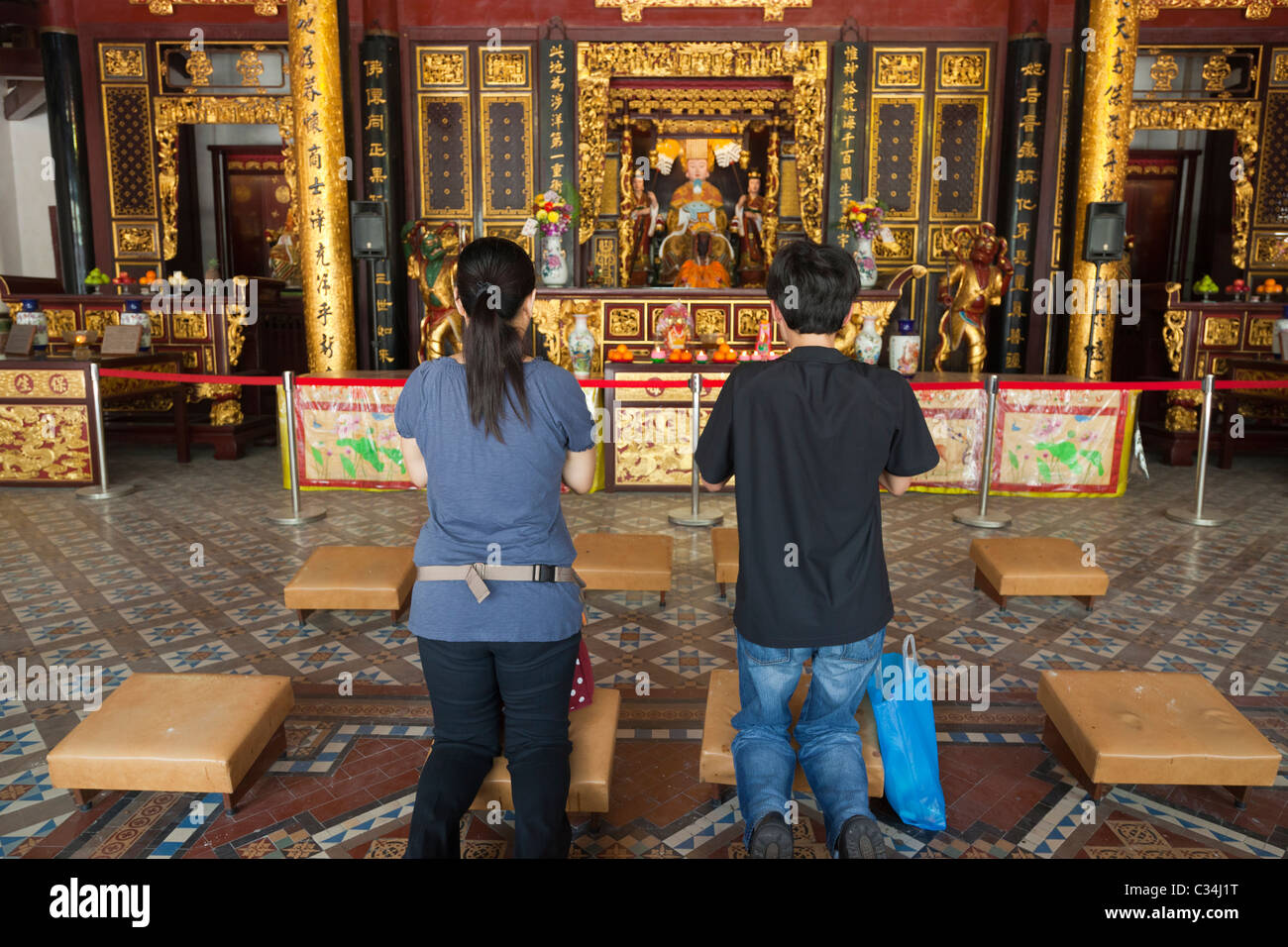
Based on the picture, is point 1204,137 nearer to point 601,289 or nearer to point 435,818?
point 601,289

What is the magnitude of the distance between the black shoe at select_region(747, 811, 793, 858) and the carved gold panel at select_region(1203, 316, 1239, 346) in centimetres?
689

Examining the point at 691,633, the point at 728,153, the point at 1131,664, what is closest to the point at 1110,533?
the point at 1131,664

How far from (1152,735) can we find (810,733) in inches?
35.6

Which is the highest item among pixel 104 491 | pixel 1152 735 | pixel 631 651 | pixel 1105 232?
pixel 1105 232

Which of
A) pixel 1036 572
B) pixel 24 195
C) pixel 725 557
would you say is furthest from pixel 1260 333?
pixel 24 195

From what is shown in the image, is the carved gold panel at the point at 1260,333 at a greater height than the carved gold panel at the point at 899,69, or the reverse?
the carved gold panel at the point at 899,69

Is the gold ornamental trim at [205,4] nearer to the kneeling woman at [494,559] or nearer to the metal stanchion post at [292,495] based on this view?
the metal stanchion post at [292,495]

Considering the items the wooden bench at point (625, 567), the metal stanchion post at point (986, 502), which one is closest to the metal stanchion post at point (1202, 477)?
the metal stanchion post at point (986, 502)

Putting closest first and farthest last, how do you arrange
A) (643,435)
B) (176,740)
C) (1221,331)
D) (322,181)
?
(176,740) < (643,435) < (322,181) < (1221,331)

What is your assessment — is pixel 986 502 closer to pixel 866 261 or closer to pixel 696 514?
pixel 696 514

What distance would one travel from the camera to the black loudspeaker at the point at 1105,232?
632 centimetres

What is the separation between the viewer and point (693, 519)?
16.8 ft

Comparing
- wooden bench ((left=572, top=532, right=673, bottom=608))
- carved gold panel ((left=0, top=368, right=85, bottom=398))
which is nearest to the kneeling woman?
wooden bench ((left=572, top=532, right=673, bottom=608))

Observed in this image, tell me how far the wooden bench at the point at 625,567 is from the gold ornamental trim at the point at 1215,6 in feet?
23.1
